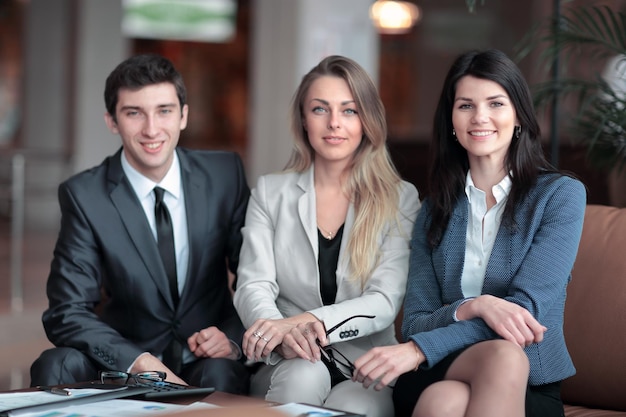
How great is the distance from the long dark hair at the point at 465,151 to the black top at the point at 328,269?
1.09 feet

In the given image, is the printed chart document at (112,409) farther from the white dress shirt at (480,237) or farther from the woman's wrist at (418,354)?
the white dress shirt at (480,237)

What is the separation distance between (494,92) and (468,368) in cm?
81

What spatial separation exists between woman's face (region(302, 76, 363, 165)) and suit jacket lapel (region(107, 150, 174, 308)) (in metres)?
0.62

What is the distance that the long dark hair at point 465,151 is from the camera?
104 inches

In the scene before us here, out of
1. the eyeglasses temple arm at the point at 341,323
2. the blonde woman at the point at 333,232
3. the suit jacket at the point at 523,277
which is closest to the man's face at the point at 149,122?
the blonde woman at the point at 333,232

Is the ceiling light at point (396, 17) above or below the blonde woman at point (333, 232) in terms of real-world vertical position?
above

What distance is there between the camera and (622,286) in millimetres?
2803

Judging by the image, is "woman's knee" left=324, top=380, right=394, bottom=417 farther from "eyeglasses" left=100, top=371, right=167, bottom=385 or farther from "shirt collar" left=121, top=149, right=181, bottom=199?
"shirt collar" left=121, top=149, right=181, bottom=199

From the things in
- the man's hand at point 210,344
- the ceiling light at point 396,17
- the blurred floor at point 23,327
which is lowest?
the blurred floor at point 23,327

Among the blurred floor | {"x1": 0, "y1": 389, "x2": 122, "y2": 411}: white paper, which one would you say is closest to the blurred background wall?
the blurred floor

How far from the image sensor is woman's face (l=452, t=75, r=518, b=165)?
2.62 metres

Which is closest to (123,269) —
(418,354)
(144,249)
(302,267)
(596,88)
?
(144,249)

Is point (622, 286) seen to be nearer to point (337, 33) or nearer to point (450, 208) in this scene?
point (450, 208)

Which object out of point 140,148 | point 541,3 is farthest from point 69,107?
point 140,148
